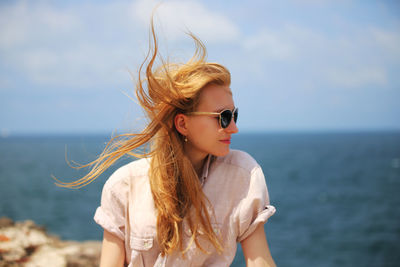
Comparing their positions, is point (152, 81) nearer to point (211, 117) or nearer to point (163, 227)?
point (211, 117)

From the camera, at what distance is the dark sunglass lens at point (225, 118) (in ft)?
7.92

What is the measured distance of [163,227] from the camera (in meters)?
2.43

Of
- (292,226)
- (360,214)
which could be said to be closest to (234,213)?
(292,226)

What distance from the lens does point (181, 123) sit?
2.50 meters

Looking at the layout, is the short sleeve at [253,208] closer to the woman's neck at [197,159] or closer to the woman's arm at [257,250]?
the woman's arm at [257,250]

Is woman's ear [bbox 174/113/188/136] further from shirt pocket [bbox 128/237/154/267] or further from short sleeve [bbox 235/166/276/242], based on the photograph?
shirt pocket [bbox 128/237/154/267]

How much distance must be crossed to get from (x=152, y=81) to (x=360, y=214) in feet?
141

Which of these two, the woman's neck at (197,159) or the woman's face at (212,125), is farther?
the woman's neck at (197,159)

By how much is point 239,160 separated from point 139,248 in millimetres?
858

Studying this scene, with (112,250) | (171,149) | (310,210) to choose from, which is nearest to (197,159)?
(171,149)

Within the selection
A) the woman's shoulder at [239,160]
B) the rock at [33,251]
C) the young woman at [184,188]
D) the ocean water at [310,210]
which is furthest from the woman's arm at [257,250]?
the ocean water at [310,210]

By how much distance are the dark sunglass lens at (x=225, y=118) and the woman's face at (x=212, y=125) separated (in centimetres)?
3

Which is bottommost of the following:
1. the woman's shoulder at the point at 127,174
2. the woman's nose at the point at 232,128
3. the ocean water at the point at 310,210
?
→ the ocean water at the point at 310,210

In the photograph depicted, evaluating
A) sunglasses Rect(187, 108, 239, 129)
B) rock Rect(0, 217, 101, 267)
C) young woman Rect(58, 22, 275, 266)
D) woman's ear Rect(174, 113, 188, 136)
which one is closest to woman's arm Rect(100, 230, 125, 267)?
young woman Rect(58, 22, 275, 266)
